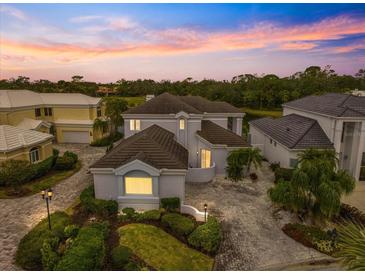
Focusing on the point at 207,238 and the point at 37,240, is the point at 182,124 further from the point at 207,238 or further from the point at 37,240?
the point at 37,240

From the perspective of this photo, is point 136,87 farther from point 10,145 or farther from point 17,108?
point 10,145

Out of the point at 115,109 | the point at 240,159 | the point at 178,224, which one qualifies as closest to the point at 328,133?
the point at 240,159

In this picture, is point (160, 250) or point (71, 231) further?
point (71, 231)

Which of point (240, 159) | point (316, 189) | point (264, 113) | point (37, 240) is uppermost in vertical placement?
point (264, 113)

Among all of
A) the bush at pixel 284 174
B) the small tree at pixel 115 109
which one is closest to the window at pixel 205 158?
the bush at pixel 284 174

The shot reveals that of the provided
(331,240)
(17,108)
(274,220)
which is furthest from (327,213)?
(17,108)

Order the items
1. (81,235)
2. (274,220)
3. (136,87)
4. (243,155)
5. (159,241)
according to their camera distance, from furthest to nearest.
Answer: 1. (136,87)
2. (243,155)
3. (274,220)
4. (159,241)
5. (81,235)

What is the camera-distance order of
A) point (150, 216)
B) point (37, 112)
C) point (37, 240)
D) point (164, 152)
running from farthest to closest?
point (37, 112), point (164, 152), point (150, 216), point (37, 240)
